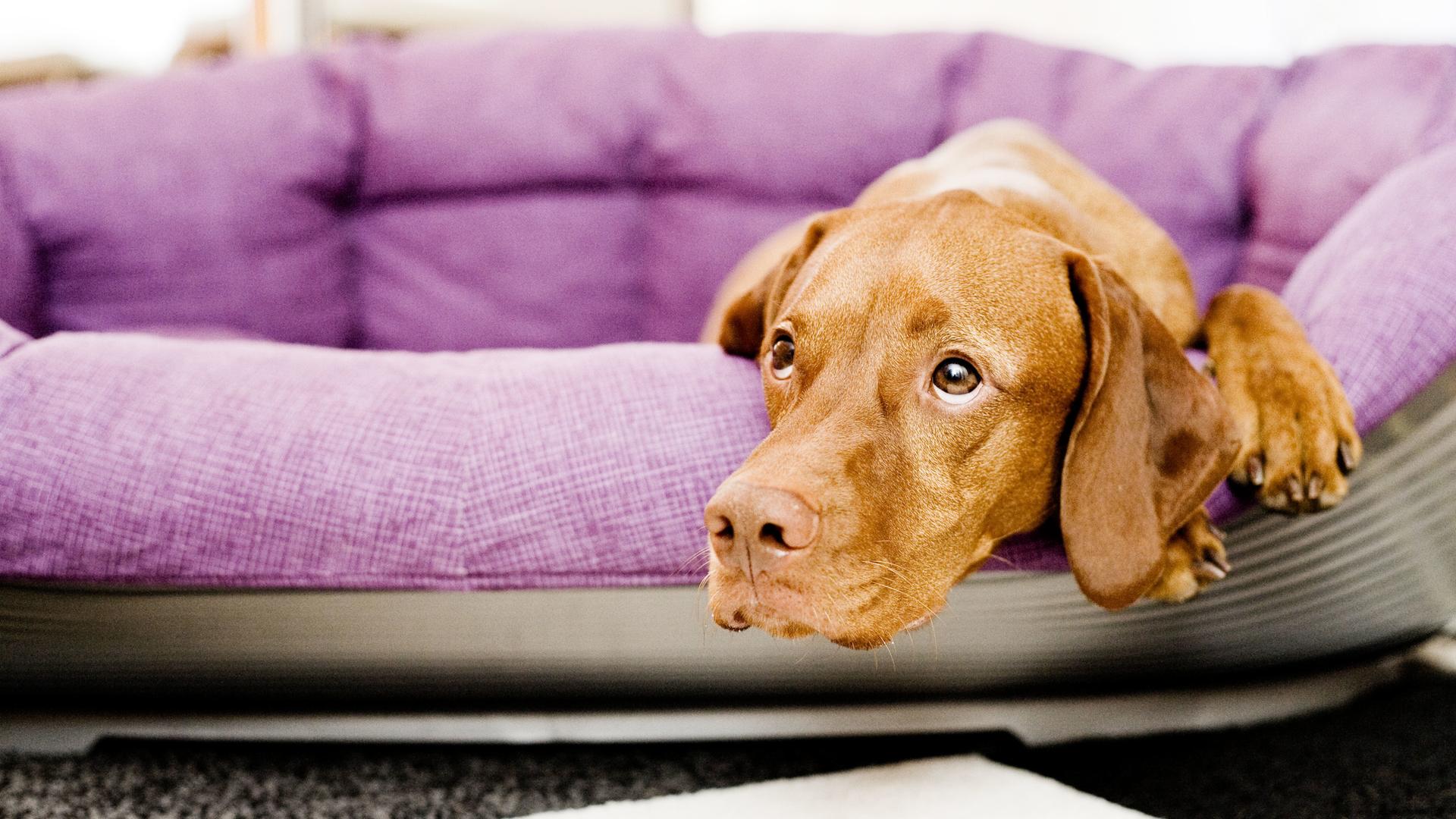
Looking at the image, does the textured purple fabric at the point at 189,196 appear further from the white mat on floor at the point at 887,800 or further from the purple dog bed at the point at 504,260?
the white mat on floor at the point at 887,800

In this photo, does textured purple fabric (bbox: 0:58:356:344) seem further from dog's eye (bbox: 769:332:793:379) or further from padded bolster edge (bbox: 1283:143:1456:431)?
padded bolster edge (bbox: 1283:143:1456:431)

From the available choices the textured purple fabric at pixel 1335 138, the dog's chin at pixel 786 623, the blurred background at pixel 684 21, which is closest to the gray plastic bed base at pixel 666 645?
the dog's chin at pixel 786 623

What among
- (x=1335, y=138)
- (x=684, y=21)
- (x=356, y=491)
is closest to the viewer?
(x=356, y=491)

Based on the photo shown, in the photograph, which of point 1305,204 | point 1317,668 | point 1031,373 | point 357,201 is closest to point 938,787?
point 1031,373

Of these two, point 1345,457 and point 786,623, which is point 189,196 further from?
point 1345,457

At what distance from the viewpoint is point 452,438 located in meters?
1.81

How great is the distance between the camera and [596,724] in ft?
6.38

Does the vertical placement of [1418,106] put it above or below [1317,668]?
above

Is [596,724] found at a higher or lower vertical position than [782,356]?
lower

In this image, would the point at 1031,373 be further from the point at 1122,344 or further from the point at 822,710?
the point at 822,710

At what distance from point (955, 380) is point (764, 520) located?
0.39m

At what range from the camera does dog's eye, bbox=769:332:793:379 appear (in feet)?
5.49

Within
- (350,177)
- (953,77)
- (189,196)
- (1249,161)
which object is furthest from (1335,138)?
(189,196)

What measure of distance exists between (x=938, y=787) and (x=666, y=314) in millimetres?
2093
